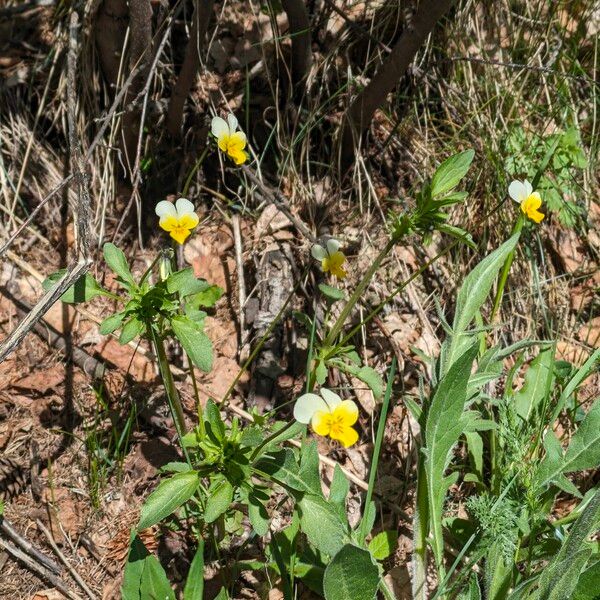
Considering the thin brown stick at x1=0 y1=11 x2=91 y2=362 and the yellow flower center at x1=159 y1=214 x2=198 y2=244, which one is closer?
the thin brown stick at x1=0 y1=11 x2=91 y2=362

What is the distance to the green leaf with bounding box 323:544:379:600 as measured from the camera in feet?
6.29

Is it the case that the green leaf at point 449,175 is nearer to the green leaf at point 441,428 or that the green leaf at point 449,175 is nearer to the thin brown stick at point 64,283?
the green leaf at point 441,428

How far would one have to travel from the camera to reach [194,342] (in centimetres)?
197

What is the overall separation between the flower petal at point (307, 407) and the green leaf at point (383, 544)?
564mm

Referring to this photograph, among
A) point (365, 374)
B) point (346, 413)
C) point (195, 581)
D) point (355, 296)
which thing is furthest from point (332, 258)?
point (195, 581)

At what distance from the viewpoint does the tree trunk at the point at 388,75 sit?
2.53m

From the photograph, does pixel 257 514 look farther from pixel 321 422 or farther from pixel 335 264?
pixel 335 264

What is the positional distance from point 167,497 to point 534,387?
1.40 metres

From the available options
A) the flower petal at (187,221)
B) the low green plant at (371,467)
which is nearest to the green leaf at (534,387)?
the low green plant at (371,467)

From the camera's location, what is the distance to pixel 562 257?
10.5 feet

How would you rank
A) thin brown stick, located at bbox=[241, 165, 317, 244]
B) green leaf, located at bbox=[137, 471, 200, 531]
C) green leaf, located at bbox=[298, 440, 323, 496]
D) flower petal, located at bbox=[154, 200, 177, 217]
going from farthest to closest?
thin brown stick, located at bbox=[241, 165, 317, 244], flower petal, located at bbox=[154, 200, 177, 217], green leaf, located at bbox=[298, 440, 323, 496], green leaf, located at bbox=[137, 471, 200, 531]

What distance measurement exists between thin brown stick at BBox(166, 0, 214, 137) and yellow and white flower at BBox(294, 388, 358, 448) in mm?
1343

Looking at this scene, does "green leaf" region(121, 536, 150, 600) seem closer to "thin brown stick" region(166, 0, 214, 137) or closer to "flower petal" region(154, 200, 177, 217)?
"flower petal" region(154, 200, 177, 217)

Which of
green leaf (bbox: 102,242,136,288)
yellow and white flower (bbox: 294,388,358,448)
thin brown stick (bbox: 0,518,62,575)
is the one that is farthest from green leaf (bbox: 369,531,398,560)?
green leaf (bbox: 102,242,136,288)
